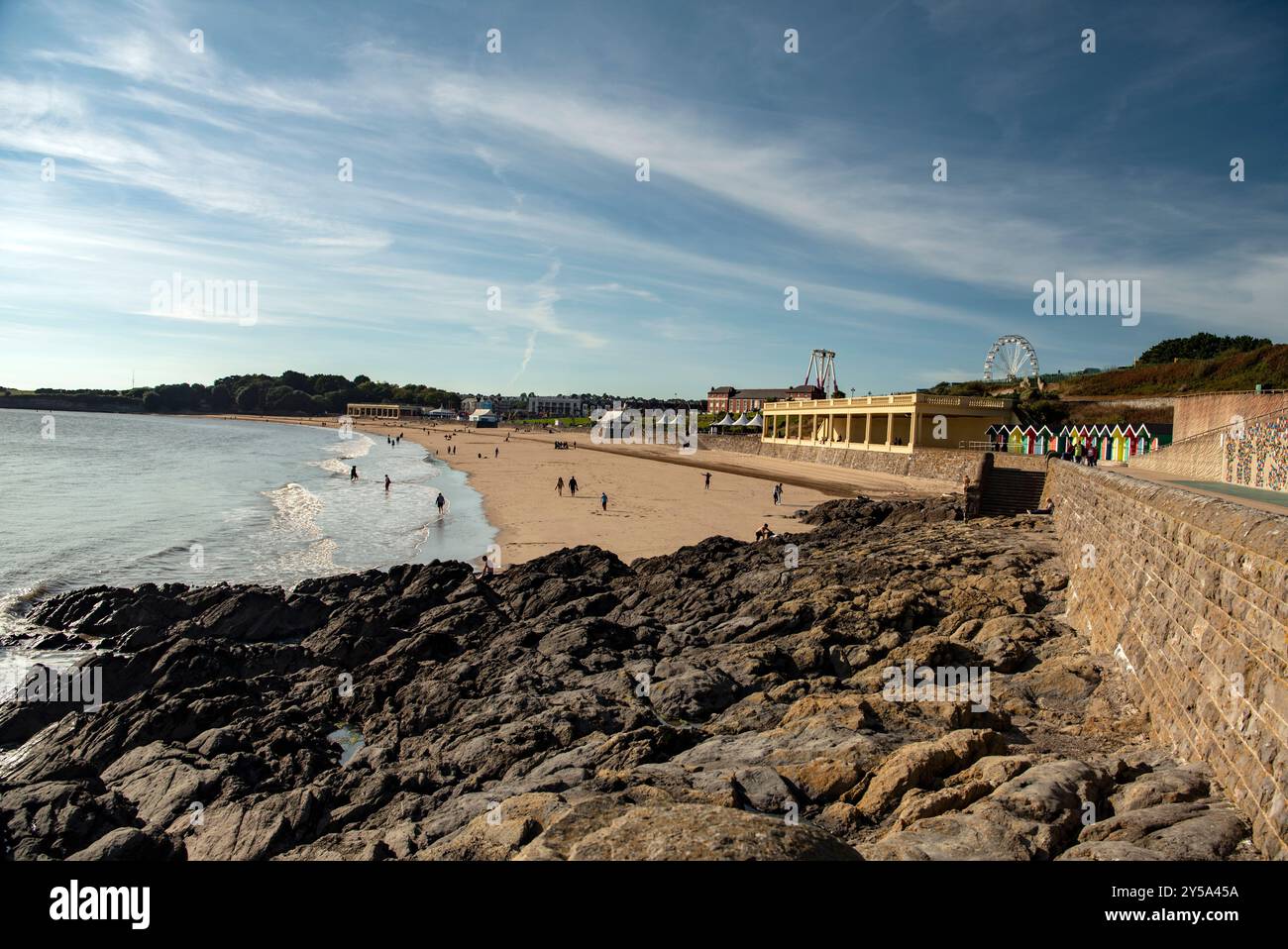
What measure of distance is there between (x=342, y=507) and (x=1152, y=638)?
37.2 meters

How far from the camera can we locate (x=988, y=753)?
6.90 metres

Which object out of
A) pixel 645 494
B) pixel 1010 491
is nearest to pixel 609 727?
pixel 1010 491

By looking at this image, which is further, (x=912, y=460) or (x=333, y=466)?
(x=333, y=466)

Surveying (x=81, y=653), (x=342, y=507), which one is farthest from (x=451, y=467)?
(x=81, y=653)

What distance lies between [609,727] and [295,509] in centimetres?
3232

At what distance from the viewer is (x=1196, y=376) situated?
7119 centimetres

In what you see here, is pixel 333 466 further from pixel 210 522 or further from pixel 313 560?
pixel 313 560

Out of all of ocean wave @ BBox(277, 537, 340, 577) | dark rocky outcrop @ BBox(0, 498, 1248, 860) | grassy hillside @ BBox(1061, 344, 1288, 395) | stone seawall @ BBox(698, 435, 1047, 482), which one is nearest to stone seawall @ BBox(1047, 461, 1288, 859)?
dark rocky outcrop @ BBox(0, 498, 1248, 860)

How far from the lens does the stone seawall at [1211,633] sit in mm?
4930

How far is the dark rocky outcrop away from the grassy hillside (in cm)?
6294

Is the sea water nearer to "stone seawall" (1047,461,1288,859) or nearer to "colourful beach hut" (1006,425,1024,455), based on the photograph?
"stone seawall" (1047,461,1288,859)
